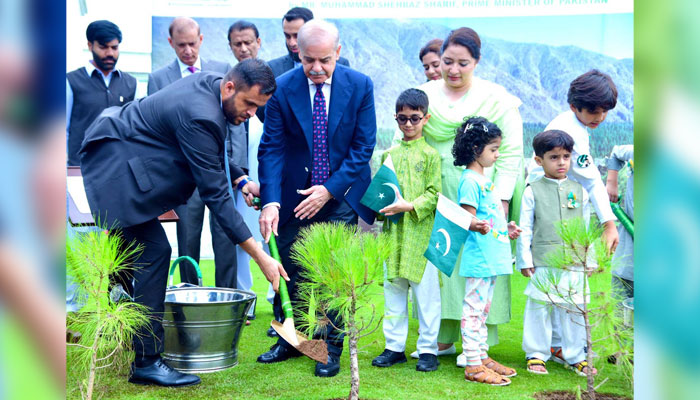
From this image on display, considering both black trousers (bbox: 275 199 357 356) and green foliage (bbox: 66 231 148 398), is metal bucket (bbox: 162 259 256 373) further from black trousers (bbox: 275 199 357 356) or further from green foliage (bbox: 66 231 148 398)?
green foliage (bbox: 66 231 148 398)

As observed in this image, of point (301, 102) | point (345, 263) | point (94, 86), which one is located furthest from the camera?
point (94, 86)

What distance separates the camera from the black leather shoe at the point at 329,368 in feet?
11.3

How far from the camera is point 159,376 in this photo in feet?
10.6

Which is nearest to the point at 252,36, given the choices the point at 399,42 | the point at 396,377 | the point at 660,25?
the point at 396,377

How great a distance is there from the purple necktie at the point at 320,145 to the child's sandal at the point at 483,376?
122 cm

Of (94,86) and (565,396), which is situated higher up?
(94,86)

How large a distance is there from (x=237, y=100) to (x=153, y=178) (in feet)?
1.73

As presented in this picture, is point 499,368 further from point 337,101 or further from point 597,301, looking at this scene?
point 337,101

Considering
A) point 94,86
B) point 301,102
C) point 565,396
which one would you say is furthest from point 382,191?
point 94,86

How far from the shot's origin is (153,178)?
317 cm

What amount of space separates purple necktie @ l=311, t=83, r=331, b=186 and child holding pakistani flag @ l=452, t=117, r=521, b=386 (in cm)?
70

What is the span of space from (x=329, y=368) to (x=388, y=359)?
0.41 m

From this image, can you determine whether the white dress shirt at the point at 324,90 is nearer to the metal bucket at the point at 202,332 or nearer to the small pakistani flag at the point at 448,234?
the small pakistani flag at the point at 448,234

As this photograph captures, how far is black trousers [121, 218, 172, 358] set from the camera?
321 cm
